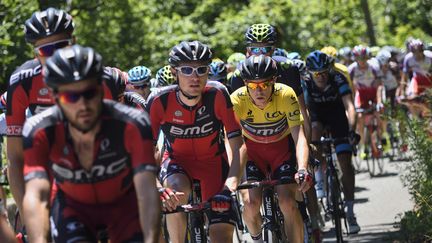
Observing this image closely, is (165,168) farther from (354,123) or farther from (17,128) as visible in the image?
(354,123)

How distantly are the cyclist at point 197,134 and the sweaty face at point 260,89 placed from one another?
636 millimetres

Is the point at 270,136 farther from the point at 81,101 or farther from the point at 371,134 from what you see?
the point at 371,134

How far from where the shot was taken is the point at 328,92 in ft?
45.9

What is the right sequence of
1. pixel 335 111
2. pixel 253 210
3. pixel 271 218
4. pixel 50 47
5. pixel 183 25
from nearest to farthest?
pixel 50 47 < pixel 271 218 < pixel 253 210 < pixel 335 111 < pixel 183 25

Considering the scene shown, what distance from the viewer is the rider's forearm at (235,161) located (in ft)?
28.8

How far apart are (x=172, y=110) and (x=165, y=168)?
1.80 feet

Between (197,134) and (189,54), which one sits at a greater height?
(189,54)

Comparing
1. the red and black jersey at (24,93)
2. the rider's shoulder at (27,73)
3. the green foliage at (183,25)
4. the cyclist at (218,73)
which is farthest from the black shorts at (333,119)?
the rider's shoulder at (27,73)

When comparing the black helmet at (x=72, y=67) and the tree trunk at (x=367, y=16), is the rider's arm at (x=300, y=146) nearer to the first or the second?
the black helmet at (x=72, y=67)

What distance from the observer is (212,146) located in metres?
9.57

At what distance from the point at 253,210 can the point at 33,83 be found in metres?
2.95

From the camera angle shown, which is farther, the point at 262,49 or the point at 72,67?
the point at 262,49

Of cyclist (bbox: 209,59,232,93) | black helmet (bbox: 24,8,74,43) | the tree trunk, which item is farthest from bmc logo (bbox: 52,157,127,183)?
the tree trunk

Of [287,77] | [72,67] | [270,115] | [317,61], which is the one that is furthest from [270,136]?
[72,67]
